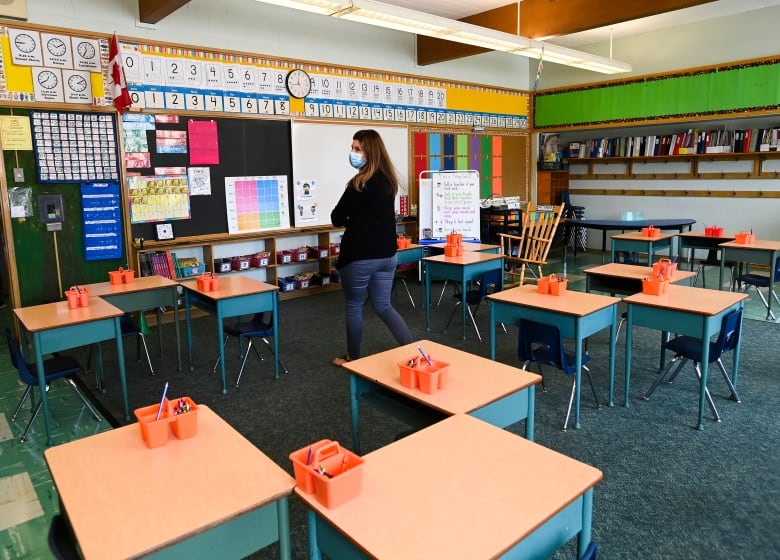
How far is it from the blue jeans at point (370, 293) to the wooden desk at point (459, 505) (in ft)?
7.43

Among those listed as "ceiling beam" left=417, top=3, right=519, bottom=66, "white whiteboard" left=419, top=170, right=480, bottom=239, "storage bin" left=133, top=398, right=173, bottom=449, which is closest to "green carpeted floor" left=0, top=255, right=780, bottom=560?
"storage bin" left=133, top=398, right=173, bottom=449

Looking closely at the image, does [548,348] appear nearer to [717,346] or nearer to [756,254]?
[717,346]

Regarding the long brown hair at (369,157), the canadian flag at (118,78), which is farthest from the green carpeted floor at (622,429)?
the canadian flag at (118,78)

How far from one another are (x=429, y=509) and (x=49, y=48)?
5575mm

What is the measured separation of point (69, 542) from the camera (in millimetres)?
1420

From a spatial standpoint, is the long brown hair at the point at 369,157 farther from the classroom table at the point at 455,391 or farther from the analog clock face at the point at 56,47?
the analog clock face at the point at 56,47

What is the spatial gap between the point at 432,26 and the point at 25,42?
3729 mm

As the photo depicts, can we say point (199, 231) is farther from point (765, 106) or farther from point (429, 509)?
point (765, 106)

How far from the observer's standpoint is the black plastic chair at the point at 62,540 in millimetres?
1382

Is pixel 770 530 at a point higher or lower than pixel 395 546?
lower

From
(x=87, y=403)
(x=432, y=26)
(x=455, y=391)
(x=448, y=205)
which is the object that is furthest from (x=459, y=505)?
(x=448, y=205)

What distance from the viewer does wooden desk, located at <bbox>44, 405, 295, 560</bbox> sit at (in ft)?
4.24

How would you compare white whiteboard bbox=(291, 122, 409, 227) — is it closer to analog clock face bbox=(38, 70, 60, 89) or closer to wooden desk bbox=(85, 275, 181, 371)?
analog clock face bbox=(38, 70, 60, 89)

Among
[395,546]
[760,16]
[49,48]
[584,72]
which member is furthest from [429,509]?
[584,72]
